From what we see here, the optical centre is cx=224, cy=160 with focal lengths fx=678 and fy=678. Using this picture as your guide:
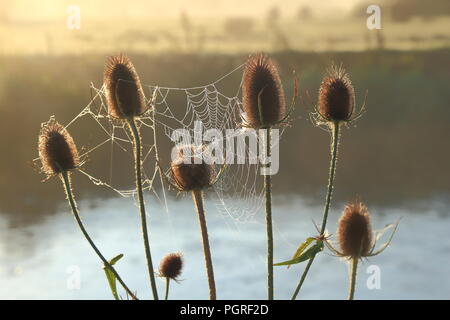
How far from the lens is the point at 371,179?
20.8m

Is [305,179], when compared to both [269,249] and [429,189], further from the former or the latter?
[269,249]

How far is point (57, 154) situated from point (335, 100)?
77cm

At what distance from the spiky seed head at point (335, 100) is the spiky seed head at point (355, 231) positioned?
0.84ft

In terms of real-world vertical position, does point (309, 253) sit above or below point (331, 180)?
below

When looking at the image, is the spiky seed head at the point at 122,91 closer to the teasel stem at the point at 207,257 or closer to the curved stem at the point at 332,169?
the teasel stem at the point at 207,257

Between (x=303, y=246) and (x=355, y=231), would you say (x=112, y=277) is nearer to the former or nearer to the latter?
(x=303, y=246)

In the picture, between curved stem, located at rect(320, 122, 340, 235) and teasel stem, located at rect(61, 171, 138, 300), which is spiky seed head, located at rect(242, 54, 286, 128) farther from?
teasel stem, located at rect(61, 171, 138, 300)

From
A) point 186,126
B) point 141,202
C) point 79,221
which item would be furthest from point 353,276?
point 186,126

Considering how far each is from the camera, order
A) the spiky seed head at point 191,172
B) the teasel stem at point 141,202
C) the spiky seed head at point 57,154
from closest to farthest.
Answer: the teasel stem at point 141,202 → the spiky seed head at point 57,154 → the spiky seed head at point 191,172

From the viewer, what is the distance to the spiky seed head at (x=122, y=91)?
70.2 inches

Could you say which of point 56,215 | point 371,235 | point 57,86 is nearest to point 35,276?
point 56,215

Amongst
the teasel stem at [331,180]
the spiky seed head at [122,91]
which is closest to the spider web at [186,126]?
the spiky seed head at [122,91]

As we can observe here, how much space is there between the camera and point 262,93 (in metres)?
1.84
